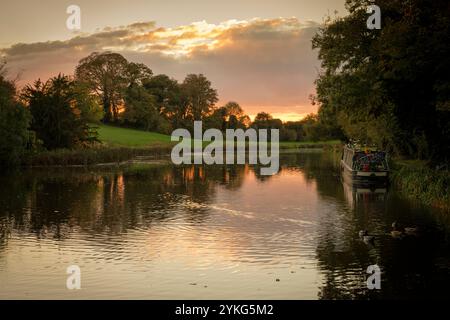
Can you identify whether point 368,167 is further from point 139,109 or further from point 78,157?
point 139,109

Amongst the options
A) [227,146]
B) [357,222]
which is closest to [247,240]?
[357,222]

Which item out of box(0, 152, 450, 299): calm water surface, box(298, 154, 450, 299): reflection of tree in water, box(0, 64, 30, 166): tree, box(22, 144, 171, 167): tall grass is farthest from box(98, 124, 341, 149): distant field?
box(298, 154, 450, 299): reflection of tree in water

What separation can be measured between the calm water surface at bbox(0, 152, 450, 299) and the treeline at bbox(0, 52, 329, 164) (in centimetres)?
2269

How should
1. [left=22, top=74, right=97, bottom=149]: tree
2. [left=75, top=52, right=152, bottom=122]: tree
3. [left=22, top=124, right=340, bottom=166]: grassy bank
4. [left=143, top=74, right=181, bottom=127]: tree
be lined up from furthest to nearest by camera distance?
[left=143, top=74, right=181, bottom=127]: tree → [left=75, top=52, right=152, bottom=122]: tree → [left=22, top=74, right=97, bottom=149]: tree → [left=22, top=124, right=340, bottom=166]: grassy bank

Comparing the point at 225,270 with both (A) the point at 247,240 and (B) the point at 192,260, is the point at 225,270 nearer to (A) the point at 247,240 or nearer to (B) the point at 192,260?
(B) the point at 192,260

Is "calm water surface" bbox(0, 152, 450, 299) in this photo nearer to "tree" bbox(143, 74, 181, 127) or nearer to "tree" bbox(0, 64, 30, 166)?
"tree" bbox(0, 64, 30, 166)

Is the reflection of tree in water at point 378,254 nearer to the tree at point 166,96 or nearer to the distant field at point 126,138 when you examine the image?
the distant field at point 126,138

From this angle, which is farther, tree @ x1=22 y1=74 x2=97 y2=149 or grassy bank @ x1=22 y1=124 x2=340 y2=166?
tree @ x1=22 y1=74 x2=97 y2=149

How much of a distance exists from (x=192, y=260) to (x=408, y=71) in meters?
16.7

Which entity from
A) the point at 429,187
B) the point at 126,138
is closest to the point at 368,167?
the point at 429,187

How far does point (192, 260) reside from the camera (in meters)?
17.0

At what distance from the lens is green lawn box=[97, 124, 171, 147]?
86175 millimetres

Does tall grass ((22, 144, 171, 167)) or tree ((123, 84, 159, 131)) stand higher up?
tree ((123, 84, 159, 131))

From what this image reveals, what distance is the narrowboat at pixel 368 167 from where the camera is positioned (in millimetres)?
38062
